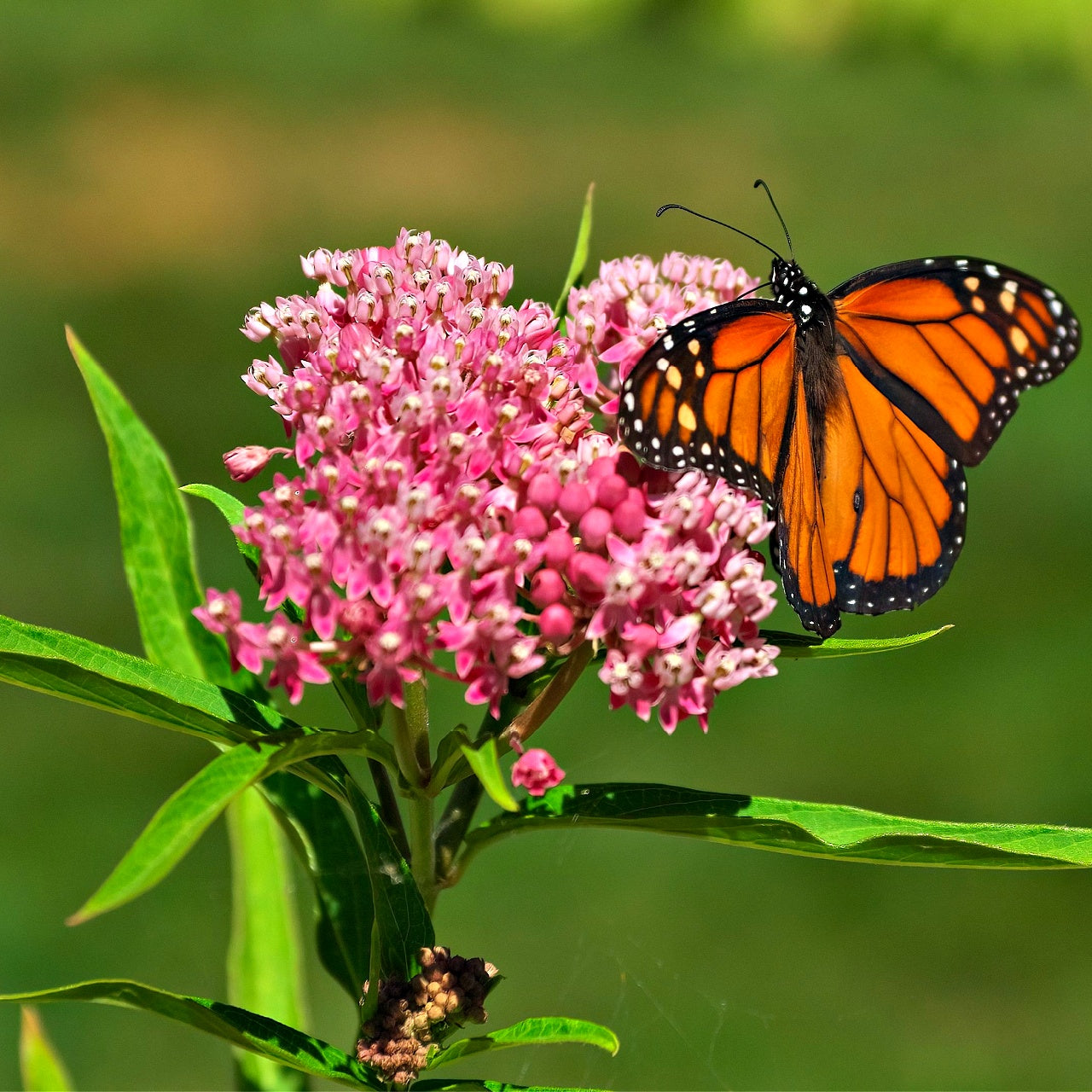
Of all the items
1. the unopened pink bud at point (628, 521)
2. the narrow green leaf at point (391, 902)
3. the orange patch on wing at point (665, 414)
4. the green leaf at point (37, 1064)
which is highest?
the orange patch on wing at point (665, 414)

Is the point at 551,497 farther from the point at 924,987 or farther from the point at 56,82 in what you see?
the point at 56,82

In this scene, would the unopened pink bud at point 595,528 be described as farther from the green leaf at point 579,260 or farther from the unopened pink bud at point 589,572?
the green leaf at point 579,260

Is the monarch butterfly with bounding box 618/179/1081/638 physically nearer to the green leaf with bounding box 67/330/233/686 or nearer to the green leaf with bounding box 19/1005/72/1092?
the green leaf with bounding box 67/330/233/686

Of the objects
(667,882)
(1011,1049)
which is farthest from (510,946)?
(1011,1049)

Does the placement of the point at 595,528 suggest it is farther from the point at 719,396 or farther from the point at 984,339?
the point at 984,339

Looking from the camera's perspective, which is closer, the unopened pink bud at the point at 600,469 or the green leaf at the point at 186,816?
the green leaf at the point at 186,816

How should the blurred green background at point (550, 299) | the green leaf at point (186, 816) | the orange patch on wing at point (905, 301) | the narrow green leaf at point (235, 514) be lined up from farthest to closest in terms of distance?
the blurred green background at point (550, 299) → the orange patch on wing at point (905, 301) → the narrow green leaf at point (235, 514) → the green leaf at point (186, 816)

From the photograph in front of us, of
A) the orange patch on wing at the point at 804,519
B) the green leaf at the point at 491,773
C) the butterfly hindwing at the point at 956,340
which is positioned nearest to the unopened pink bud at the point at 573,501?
the green leaf at the point at 491,773

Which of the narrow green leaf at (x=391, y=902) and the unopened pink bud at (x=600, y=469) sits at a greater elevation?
the unopened pink bud at (x=600, y=469)
